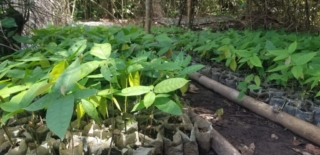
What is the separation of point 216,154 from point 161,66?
513 millimetres

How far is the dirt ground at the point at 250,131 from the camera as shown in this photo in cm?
175

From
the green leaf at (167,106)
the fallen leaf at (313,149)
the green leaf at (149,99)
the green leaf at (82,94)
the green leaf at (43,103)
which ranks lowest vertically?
the fallen leaf at (313,149)

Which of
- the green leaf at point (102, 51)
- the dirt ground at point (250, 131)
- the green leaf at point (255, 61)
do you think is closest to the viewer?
the green leaf at point (102, 51)

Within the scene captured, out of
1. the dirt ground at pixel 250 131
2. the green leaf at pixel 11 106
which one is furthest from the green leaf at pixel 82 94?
the dirt ground at pixel 250 131

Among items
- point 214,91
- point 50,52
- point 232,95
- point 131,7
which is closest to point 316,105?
point 232,95

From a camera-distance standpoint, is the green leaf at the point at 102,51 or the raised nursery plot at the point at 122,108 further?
the green leaf at the point at 102,51

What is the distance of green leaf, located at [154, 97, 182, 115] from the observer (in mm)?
1149

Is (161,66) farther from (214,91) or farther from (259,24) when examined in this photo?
(259,24)

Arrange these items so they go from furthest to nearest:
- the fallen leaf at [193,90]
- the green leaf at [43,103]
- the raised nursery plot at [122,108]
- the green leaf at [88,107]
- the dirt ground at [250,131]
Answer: the fallen leaf at [193,90], the dirt ground at [250,131], the green leaf at [88,107], the raised nursery plot at [122,108], the green leaf at [43,103]

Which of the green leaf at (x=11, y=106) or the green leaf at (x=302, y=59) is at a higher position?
the green leaf at (x=302, y=59)

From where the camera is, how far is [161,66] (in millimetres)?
1429

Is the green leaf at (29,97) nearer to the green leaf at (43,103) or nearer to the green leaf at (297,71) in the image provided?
the green leaf at (43,103)

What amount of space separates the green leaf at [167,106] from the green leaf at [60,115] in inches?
15.4

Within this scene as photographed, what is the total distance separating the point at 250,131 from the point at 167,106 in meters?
0.97
